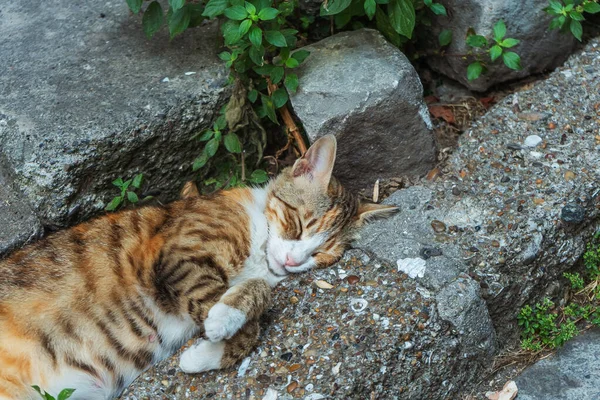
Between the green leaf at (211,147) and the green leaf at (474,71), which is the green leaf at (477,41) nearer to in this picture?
the green leaf at (474,71)

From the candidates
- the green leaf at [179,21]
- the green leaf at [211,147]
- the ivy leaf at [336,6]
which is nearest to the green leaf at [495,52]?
the ivy leaf at [336,6]

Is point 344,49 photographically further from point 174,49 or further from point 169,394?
point 169,394

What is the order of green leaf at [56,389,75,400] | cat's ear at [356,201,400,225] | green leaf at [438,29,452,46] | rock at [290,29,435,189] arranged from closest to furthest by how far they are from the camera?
green leaf at [56,389,75,400] → cat's ear at [356,201,400,225] → rock at [290,29,435,189] → green leaf at [438,29,452,46]

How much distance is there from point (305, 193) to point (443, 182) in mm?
821

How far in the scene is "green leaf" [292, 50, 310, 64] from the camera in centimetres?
454

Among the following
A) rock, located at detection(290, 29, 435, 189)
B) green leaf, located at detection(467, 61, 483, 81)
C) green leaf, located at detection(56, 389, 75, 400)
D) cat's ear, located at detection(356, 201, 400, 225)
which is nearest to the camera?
green leaf, located at detection(56, 389, 75, 400)

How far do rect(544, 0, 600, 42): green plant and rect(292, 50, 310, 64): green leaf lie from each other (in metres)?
1.48

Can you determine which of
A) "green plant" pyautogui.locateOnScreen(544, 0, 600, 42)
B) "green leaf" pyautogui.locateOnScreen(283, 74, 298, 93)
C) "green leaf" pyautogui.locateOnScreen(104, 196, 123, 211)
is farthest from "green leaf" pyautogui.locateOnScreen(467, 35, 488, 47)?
"green leaf" pyautogui.locateOnScreen(104, 196, 123, 211)

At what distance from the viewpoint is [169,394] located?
369cm

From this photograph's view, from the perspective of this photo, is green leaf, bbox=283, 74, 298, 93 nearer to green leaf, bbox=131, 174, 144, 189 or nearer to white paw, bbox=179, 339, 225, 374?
green leaf, bbox=131, 174, 144, 189

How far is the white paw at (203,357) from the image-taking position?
3.65 m

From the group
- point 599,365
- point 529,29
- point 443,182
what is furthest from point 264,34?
point 599,365

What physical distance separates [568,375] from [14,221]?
309 cm

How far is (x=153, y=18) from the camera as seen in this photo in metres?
4.77
